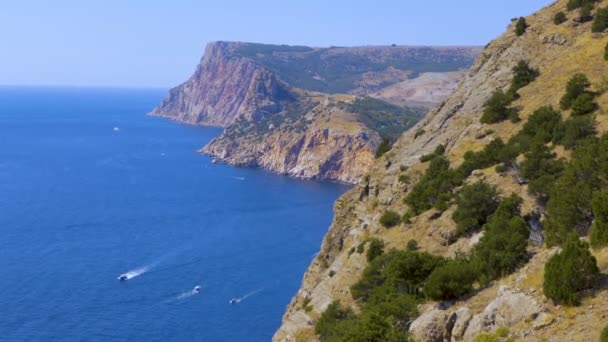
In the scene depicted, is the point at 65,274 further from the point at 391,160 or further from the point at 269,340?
the point at 391,160

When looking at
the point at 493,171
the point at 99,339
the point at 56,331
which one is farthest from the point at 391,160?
the point at 56,331

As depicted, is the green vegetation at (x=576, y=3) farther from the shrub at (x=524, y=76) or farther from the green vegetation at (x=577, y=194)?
the green vegetation at (x=577, y=194)

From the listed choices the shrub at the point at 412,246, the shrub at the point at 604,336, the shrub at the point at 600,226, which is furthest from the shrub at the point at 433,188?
the shrub at the point at 604,336

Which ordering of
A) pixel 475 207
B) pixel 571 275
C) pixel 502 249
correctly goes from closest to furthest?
pixel 571 275, pixel 502 249, pixel 475 207

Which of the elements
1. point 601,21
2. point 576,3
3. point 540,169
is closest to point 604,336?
point 540,169

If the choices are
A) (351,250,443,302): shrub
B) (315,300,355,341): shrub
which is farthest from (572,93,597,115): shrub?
(315,300,355,341): shrub

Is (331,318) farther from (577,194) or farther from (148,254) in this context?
(148,254)

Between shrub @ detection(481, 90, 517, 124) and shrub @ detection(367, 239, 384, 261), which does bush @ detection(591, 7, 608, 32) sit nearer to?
shrub @ detection(481, 90, 517, 124)
